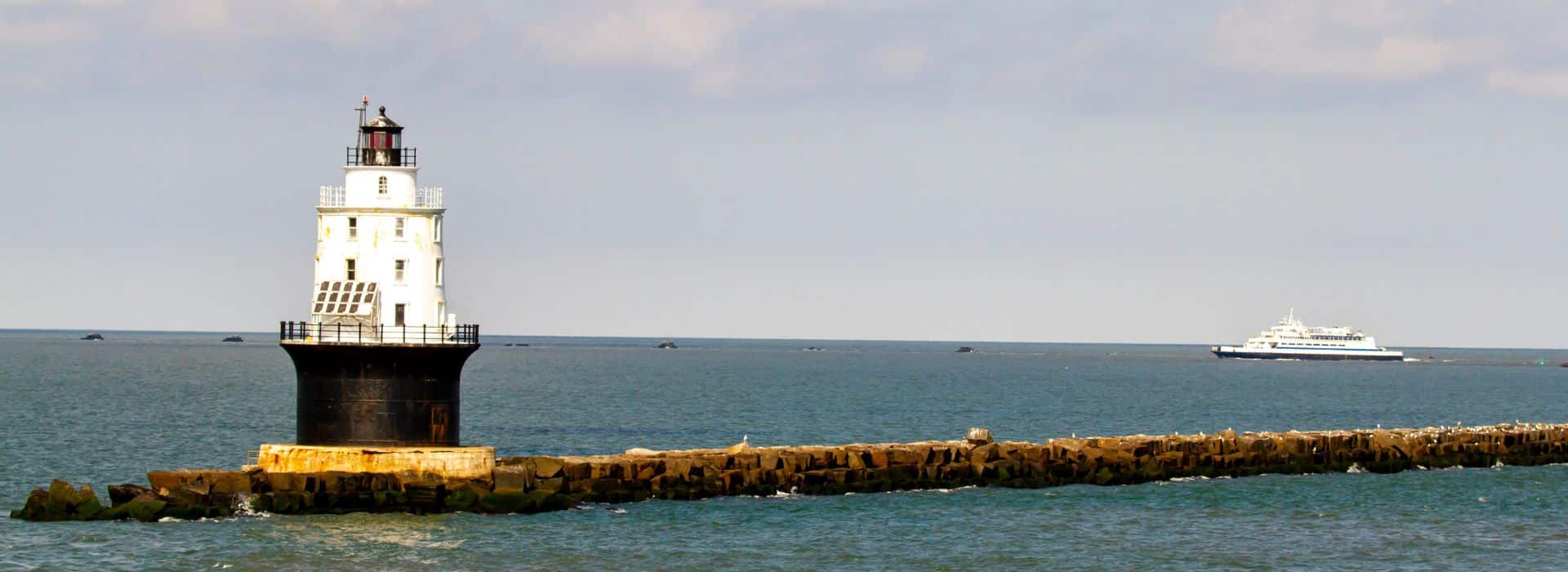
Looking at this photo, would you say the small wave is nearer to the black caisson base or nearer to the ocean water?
the ocean water

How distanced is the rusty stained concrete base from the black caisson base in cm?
34

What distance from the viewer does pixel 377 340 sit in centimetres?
4031

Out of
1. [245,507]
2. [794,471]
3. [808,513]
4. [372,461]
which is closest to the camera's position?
[245,507]

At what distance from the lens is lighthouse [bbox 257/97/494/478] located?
40094 mm

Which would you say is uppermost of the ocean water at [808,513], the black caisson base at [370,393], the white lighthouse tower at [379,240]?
the white lighthouse tower at [379,240]

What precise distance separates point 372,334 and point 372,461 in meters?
2.68

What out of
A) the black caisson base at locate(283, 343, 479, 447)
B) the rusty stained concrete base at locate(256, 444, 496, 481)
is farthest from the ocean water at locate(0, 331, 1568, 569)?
the black caisson base at locate(283, 343, 479, 447)

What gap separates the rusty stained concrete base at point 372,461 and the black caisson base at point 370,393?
0.34 m

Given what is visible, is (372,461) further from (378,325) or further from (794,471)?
(794,471)

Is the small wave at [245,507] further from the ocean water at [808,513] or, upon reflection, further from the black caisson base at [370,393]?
the black caisson base at [370,393]

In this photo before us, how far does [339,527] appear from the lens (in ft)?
123

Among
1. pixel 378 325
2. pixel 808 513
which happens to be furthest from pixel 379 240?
pixel 808 513

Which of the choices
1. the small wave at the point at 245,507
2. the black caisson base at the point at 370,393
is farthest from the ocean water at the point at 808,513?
the black caisson base at the point at 370,393

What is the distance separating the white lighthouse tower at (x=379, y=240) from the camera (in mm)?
40500
